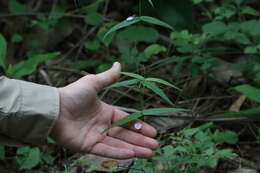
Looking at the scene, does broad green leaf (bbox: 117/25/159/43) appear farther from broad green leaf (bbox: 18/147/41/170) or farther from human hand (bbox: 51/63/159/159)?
broad green leaf (bbox: 18/147/41/170)

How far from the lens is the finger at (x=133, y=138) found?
77.9 inches

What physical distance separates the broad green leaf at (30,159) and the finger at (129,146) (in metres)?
0.46

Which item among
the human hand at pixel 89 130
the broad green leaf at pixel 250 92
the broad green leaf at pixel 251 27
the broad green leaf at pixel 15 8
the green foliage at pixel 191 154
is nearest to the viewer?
the green foliage at pixel 191 154

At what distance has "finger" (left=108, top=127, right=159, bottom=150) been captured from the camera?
1978 millimetres

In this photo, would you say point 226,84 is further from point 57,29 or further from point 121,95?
point 57,29

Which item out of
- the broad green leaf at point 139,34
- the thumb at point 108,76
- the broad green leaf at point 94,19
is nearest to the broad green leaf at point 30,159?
the thumb at point 108,76

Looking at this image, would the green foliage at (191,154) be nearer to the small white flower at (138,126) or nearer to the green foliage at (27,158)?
the small white flower at (138,126)

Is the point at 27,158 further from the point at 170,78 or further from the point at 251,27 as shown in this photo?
the point at 251,27

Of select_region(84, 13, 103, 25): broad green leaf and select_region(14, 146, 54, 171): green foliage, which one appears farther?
select_region(84, 13, 103, 25): broad green leaf

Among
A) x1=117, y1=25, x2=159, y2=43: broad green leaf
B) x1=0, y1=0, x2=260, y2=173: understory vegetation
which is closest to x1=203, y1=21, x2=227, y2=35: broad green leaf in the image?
x1=0, y1=0, x2=260, y2=173: understory vegetation

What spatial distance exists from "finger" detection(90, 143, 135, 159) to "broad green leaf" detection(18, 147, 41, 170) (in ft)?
1.37

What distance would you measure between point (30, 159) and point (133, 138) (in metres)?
0.63

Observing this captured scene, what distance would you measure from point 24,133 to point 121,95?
1.06 metres

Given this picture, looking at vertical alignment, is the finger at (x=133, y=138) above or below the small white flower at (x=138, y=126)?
below
